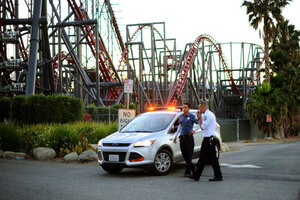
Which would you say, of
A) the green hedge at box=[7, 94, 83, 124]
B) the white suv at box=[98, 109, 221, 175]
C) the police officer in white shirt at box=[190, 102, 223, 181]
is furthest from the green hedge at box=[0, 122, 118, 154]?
the police officer in white shirt at box=[190, 102, 223, 181]

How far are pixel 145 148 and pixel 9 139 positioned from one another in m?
8.17

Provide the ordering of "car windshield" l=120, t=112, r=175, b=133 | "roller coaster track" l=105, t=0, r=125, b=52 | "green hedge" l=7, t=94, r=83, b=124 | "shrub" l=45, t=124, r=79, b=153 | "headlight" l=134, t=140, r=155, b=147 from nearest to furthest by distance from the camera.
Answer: "headlight" l=134, t=140, r=155, b=147 → "car windshield" l=120, t=112, r=175, b=133 → "shrub" l=45, t=124, r=79, b=153 → "green hedge" l=7, t=94, r=83, b=124 → "roller coaster track" l=105, t=0, r=125, b=52

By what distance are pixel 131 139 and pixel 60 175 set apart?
6.80 ft

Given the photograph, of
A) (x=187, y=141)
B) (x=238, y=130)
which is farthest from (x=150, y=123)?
(x=238, y=130)

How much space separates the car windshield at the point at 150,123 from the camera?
12148 millimetres

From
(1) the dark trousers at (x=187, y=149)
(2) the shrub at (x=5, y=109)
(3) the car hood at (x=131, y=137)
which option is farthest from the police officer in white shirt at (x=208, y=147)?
(2) the shrub at (x=5, y=109)

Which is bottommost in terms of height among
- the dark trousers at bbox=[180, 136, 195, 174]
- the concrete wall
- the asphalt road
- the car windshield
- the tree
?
the concrete wall

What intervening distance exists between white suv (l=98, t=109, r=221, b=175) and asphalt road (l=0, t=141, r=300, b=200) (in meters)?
0.34

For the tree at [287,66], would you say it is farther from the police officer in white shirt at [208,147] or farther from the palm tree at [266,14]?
the police officer in white shirt at [208,147]

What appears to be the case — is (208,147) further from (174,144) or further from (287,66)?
(287,66)

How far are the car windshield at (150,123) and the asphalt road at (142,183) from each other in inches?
45.6

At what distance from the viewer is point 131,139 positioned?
11.2 m

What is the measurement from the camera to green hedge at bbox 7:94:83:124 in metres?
19.3

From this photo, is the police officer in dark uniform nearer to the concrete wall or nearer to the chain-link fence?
the chain-link fence
